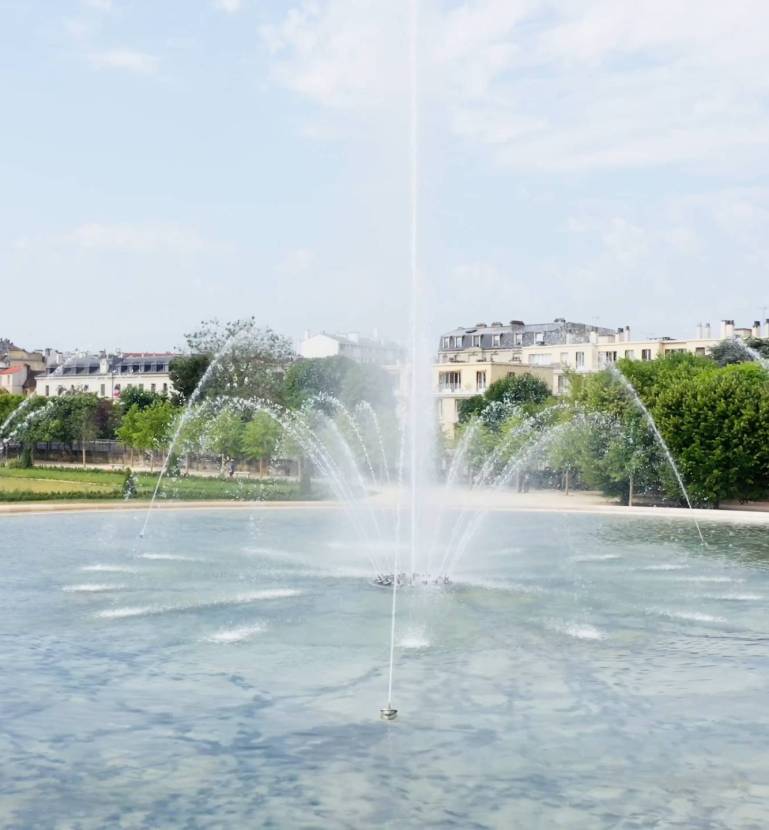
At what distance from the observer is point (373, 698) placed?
15758mm

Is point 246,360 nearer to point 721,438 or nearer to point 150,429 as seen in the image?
point 150,429

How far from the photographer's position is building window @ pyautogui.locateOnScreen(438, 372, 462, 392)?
98625 millimetres

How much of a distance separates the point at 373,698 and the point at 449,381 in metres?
84.4

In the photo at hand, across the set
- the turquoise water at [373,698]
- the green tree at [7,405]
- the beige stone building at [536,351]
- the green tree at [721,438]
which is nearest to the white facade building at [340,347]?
the beige stone building at [536,351]

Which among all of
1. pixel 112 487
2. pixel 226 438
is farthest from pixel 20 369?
pixel 112 487

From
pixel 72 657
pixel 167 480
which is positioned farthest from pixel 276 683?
pixel 167 480

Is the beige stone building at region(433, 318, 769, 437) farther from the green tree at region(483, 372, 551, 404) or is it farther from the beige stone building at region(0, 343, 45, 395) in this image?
the beige stone building at region(0, 343, 45, 395)

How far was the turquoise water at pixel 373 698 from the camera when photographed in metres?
11.9

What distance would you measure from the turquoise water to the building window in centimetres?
6993

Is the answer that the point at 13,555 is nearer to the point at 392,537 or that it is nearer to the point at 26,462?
the point at 392,537

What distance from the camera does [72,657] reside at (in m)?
18.0

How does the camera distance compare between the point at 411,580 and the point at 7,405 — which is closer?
the point at 411,580

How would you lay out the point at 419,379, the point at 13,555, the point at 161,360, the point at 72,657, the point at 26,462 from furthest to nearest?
1. the point at 161,360
2. the point at 26,462
3. the point at 13,555
4. the point at 419,379
5. the point at 72,657

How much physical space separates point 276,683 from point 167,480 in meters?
44.4
